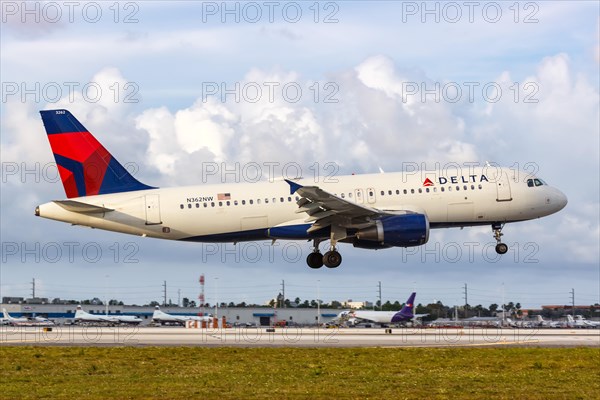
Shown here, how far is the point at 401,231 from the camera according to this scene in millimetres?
57812

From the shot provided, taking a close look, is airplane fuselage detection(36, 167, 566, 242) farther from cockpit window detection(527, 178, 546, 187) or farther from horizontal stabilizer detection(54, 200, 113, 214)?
cockpit window detection(527, 178, 546, 187)

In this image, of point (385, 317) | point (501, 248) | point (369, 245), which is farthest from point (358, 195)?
point (385, 317)

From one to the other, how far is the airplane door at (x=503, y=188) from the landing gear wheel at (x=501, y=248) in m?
3.18

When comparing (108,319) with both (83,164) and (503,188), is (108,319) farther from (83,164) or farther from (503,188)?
(503,188)

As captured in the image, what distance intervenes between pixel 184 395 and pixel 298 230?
82.1 feet

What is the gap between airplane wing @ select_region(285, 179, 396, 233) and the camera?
55.9 m

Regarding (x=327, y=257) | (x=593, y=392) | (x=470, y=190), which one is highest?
(x=470, y=190)

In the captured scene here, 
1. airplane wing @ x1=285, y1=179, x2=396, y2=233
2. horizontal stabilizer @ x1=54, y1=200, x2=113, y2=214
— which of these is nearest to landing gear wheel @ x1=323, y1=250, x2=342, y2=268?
airplane wing @ x1=285, y1=179, x2=396, y2=233

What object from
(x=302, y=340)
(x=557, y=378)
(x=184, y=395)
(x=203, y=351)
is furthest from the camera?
(x=302, y=340)

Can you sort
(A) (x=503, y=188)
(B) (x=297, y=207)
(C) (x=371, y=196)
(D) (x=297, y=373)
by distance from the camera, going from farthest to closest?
(A) (x=503, y=188)
(C) (x=371, y=196)
(B) (x=297, y=207)
(D) (x=297, y=373)

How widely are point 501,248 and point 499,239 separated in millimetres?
879

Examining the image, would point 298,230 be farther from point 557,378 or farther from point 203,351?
point 557,378

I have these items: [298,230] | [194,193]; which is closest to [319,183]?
[298,230]

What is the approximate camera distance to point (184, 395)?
35969 mm
